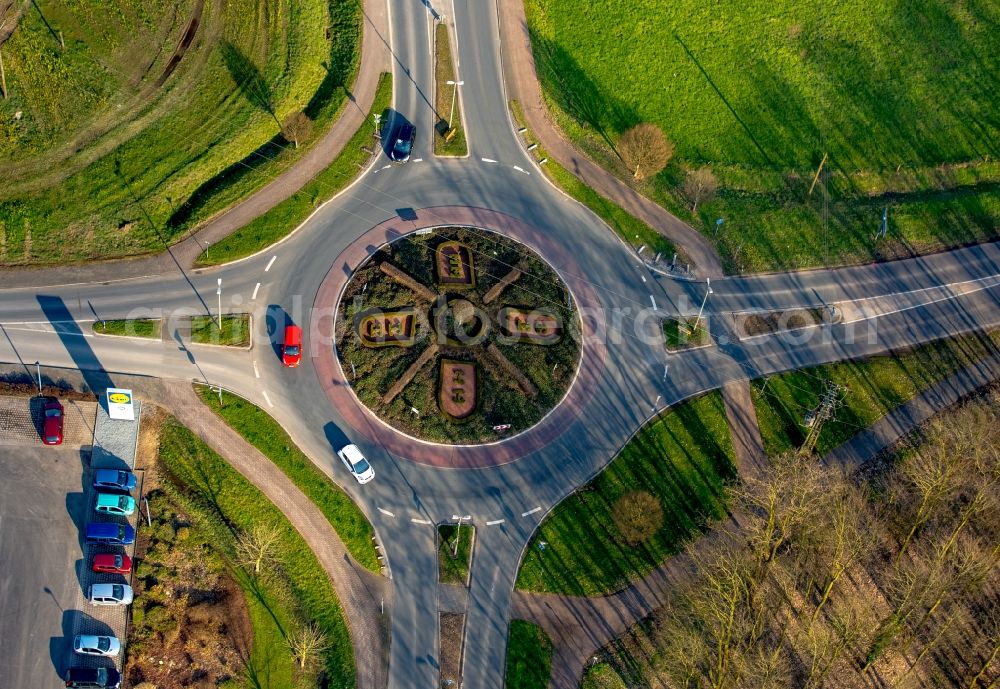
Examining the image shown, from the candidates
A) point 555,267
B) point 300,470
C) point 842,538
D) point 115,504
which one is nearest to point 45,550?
point 115,504

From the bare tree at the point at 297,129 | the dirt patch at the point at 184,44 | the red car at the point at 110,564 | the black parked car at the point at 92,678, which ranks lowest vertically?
the black parked car at the point at 92,678

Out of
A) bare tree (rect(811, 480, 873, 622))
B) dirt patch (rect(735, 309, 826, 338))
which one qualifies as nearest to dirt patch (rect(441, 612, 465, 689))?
bare tree (rect(811, 480, 873, 622))

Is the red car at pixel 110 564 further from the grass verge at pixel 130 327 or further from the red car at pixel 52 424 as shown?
the grass verge at pixel 130 327

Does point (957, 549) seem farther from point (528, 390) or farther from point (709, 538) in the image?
point (528, 390)

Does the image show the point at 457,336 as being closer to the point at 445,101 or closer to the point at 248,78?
the point at 445,101

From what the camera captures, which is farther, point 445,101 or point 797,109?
point 797,109

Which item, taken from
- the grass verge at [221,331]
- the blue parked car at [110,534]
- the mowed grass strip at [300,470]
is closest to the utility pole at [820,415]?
the mowed grass strip at [300,470]
